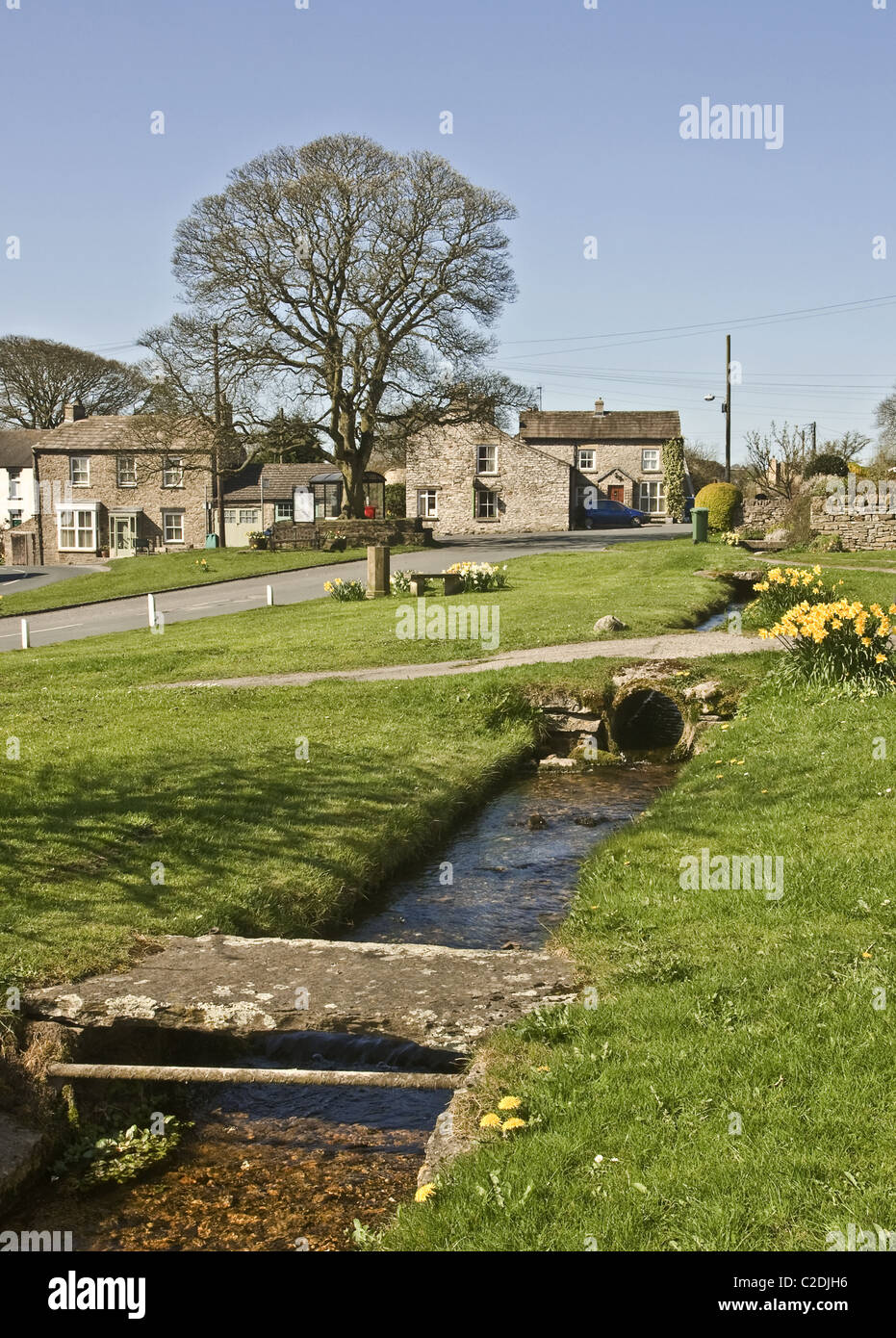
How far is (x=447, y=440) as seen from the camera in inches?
2421

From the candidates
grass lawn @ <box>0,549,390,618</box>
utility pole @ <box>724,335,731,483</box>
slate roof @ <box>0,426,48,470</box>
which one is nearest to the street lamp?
utility pole @ <box>724,335,731,483</box>

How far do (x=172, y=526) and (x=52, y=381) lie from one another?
34.1 m

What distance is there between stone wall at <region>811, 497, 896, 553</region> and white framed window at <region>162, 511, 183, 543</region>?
4016 centimetres

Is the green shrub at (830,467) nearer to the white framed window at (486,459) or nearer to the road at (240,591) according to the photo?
the road at (240,591)

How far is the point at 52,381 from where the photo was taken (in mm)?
92250

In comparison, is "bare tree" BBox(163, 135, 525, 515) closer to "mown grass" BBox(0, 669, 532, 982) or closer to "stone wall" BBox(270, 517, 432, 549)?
"stone wall" BBox(270, 517, 432, 549)

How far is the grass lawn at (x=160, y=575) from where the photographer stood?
3776cm

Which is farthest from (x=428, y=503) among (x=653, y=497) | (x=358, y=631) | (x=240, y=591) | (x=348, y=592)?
(x=358, y=631)

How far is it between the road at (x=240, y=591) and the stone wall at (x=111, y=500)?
1385 centimetres

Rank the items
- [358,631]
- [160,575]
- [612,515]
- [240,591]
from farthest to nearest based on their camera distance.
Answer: [612,515] → [160,575] → [240,591] → [358,631]

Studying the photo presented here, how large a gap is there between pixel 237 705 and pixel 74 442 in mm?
56837

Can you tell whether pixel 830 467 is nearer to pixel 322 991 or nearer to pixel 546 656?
pixel 546 656

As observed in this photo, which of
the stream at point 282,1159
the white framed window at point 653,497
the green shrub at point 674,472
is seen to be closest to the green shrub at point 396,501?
the white framed window at point 653,497
